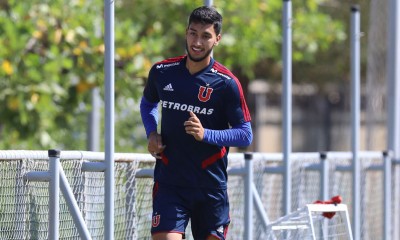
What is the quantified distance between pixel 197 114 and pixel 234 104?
8.7 inches

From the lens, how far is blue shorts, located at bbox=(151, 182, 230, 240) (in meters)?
6.96

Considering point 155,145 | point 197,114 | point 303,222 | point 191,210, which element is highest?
point 197,114

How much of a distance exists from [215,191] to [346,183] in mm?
6040

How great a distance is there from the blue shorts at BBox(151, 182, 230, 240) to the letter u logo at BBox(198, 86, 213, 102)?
51 cm

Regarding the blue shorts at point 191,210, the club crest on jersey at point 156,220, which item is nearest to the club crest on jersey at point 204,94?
the blue shorts at point 191,210

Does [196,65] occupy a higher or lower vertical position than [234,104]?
higher

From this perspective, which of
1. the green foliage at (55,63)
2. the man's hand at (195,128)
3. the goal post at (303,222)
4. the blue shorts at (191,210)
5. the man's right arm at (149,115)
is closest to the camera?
the man's hand at (195,128)

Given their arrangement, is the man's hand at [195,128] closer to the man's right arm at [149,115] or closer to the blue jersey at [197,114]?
the blue jersey at [197,114]

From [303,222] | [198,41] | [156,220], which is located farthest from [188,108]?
[303,222]

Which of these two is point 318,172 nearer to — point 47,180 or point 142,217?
point 142,217

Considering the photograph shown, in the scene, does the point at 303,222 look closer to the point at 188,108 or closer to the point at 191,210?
the point at 191,210

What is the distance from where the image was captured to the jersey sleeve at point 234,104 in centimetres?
704

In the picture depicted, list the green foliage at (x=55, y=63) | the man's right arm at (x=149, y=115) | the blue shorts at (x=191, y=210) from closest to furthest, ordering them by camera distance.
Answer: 1. the blue shorts at (x=191, y=210)
2. the man's right arm at (x=149, y=115)
3. the green foliage at (x=55, y=63)

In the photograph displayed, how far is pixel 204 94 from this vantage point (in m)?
6.99
